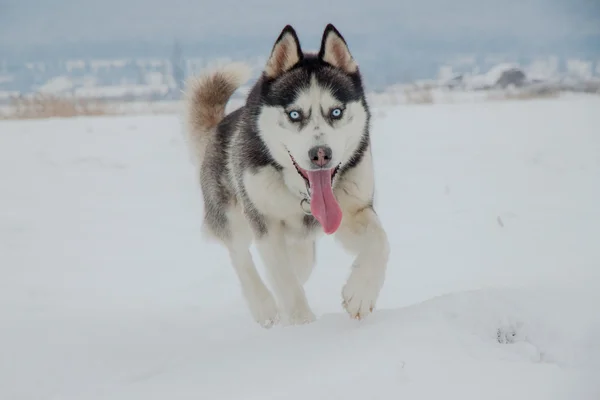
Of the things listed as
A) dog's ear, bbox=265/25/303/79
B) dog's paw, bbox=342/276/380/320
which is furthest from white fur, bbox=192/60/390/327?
dog's ear, bbox=265/25/303/79

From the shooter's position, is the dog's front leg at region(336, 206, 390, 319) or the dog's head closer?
the dog's front leg at region(336, 206, 390, 319)

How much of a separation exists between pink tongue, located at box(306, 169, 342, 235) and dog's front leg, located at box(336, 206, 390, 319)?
0.60 ft

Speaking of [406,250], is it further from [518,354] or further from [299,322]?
[518,354]

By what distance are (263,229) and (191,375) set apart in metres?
1.07

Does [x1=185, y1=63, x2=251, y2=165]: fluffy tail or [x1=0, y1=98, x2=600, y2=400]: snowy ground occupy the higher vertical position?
[x1=185, y1=63, x2=251, y2=165]: fluffy tail

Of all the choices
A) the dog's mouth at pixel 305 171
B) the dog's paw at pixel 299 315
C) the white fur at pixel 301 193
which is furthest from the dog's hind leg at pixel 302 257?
the dog's mouth at pixel 305 171

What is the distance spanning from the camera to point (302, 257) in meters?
3.97

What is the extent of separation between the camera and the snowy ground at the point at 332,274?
6.86 feet

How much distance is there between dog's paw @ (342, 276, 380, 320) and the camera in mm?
2645

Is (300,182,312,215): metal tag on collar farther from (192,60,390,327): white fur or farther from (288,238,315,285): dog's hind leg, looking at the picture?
(288,238,315,285): dog's hind leg

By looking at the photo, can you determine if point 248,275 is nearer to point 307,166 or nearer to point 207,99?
point 207,99

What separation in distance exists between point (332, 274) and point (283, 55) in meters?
2.36

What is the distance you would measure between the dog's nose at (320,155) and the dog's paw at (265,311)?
1.30 meters

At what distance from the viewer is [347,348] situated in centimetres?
222
